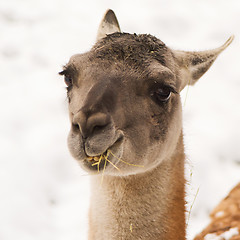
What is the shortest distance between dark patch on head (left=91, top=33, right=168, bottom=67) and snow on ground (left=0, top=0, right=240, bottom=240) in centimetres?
108

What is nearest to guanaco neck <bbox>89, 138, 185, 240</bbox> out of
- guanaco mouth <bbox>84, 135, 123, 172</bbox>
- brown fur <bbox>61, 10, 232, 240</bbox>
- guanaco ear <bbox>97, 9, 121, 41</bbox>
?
brown fur <bbox>61, 10, 232, 240</bbox>

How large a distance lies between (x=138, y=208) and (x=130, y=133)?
633 mm

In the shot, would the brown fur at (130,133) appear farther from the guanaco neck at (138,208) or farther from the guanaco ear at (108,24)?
the guanaco ear at (108,24)

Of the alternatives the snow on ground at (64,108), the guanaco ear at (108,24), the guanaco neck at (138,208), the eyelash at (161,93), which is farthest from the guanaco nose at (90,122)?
the guanaco ear at (108,24)

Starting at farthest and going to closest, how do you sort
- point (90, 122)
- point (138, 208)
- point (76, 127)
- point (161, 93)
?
point (138, 208), point (161, 93), point (76, 127), point (90, 122)

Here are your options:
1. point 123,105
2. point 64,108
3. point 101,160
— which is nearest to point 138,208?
point 101,160

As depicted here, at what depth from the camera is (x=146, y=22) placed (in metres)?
8.43

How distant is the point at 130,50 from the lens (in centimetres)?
264

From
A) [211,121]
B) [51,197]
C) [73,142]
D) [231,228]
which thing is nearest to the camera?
[73,142]

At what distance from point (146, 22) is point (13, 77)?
324 centimetres

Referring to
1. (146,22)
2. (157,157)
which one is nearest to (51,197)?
(157,157)

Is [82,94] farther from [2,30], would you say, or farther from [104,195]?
[2,30]

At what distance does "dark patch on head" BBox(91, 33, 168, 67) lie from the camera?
2.60 metres

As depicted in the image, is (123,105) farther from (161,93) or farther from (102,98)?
(161,93)
